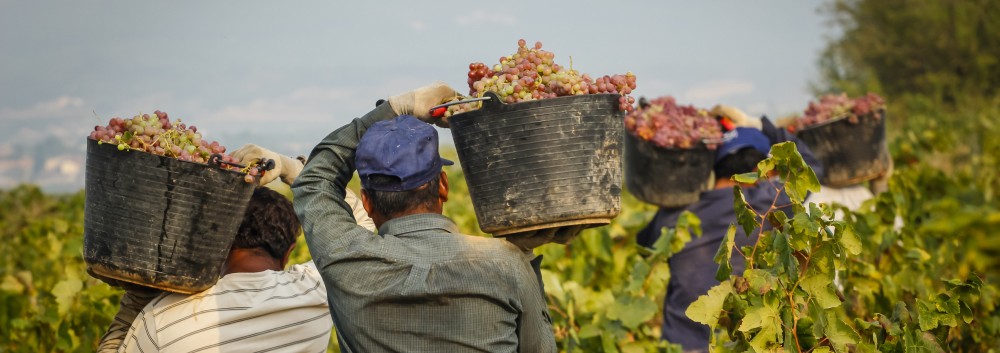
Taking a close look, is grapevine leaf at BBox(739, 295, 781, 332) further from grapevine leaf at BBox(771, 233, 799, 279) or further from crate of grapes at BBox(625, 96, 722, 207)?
crate of grapes at BBox(625, 96, 722, 207)

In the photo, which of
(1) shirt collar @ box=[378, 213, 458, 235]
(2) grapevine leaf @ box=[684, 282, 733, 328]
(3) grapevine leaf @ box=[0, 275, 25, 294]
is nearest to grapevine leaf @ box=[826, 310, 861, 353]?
(2) grapevine leaf @ box=[684, 282, 733, 328]

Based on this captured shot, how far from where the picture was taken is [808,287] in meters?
2.66

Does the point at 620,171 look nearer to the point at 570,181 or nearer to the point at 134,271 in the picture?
the point at 570,181

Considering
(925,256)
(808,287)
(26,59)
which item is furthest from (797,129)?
(26,59)

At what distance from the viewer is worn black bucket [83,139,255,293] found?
2.74 m

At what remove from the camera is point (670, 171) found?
4.69 meters

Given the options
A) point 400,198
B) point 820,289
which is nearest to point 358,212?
point 400,198

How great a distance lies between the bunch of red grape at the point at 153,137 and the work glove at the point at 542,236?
843 mm

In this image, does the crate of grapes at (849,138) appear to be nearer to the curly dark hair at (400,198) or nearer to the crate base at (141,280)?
the curly dark hair at (400,198)

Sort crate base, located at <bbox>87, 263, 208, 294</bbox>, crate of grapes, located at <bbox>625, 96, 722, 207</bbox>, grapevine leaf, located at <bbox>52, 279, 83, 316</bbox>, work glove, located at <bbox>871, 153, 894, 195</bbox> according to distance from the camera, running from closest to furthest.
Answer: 1. crate base, located at <bbox>87, 263, 208, 294</bbox>
2. grapevine leaf, located at <bbox>52, 279, 83, 316</bbox>
3. crate of grapes, located at <bbox>625, 96, 722, 207</bbox>
4. work glove, located at <bbox>871, 153, 894, 195</bbox>

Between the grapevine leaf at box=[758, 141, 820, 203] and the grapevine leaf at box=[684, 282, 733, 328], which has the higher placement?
the grapevine leaf at box=[758, 141, 820, 203]

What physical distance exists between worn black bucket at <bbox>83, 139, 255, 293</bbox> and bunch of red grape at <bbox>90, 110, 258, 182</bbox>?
25mm

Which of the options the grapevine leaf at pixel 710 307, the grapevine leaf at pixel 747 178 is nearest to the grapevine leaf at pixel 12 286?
the grapevine leaf at pixel 710 307

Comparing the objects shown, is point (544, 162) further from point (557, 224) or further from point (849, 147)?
point (849, 147)
